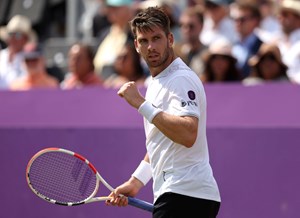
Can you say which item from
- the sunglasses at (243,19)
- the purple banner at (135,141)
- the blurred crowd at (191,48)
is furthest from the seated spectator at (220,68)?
the purple banner at (135,141)

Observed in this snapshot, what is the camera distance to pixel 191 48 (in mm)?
9445

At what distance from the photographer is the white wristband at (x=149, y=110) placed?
4.70 m

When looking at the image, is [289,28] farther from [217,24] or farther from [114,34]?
[114,34]

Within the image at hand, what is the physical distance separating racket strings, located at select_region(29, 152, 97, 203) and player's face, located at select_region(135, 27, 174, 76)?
0.92 m

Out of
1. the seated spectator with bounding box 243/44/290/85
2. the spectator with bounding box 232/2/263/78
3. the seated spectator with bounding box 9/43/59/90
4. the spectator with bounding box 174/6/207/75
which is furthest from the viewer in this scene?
the seated spectator with bounding box 9/43/59/90

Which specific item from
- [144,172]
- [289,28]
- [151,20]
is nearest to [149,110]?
[151,20]

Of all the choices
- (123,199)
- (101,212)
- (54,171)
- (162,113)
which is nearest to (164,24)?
(162,113)

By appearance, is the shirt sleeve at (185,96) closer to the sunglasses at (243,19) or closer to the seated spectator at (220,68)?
the seated spectator at (220,68)

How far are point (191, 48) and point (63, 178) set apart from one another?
388 cm

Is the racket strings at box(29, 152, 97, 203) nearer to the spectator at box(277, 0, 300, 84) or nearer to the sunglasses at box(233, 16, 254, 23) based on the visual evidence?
the spectator at box(277, 0, 300, 84)

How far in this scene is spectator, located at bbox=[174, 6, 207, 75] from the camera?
9297 mm

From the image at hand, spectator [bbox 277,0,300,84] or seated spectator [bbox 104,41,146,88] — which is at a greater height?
spectator [bbox 277,0,300,84]

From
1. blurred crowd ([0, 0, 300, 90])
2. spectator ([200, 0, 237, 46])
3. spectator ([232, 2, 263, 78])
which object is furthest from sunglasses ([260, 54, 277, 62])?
spectator ([200, 0, 237, 46])

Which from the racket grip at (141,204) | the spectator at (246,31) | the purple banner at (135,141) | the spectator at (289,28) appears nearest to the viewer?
the racket grip at (141,204)
